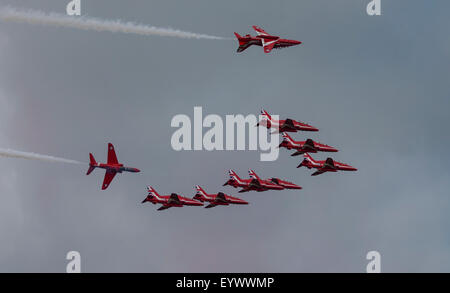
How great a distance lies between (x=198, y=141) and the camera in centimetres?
19850
